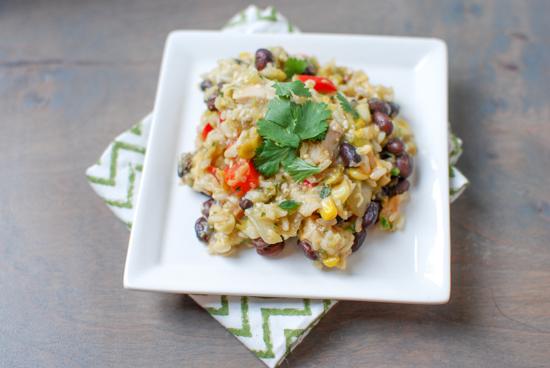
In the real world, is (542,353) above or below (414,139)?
below

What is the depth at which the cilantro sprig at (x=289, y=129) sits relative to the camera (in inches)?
94.0

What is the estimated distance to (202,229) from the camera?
2.56m

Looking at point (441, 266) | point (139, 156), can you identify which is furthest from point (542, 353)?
point (139, 156)

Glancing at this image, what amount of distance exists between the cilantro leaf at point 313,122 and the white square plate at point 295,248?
0.58 m

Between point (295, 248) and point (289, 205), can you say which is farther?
point (295, 248)

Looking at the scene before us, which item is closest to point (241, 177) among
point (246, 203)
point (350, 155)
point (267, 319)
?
point (246, 203)

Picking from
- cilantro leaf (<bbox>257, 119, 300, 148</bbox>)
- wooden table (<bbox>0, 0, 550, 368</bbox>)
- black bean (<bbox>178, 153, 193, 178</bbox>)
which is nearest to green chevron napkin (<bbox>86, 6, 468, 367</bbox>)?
wooden table (<bbox>0, 0, 550, 368</bbox>)

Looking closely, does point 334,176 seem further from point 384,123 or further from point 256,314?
point 256,314

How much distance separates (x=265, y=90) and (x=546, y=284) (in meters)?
1.75

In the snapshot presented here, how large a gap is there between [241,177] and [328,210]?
42 centimetres

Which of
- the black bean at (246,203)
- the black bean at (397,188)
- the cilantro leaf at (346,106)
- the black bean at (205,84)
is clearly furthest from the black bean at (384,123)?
the black bean at (205,84)

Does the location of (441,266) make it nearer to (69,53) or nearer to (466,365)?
(466,365)

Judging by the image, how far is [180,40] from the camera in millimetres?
3098

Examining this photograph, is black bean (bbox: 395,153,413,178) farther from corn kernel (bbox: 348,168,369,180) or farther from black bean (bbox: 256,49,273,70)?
black bean (bbox: 256,49,273,70)
